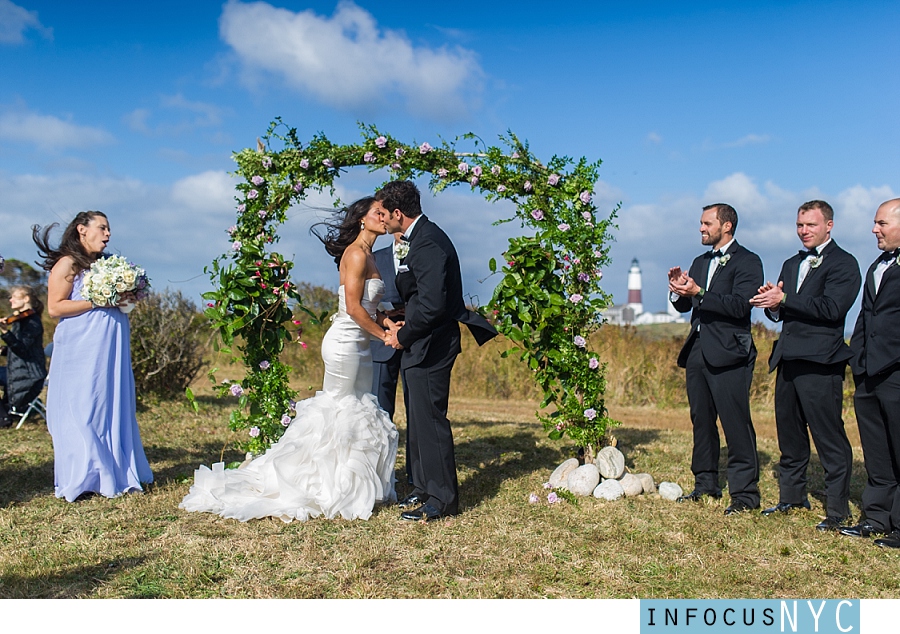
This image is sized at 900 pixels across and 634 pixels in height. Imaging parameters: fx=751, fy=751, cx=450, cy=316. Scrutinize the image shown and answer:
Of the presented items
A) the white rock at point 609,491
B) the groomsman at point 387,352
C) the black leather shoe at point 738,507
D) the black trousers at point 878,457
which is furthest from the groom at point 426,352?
the black trousers at point 878,457

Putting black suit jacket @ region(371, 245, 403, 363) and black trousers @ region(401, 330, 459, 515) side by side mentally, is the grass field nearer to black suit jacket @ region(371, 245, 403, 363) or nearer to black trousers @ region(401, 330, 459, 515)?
black trousers @ region(401, 330, 459, 515)

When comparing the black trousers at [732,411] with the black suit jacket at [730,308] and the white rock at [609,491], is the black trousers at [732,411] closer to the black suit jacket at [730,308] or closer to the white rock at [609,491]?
the black suit jacket at [730,308]

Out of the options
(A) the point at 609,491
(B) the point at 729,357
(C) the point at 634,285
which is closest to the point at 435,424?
(A) the point at 609,491

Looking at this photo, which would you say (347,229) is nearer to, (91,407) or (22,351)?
(91,407)

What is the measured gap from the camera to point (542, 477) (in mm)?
6793

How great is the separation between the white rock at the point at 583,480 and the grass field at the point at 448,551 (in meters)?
0.27

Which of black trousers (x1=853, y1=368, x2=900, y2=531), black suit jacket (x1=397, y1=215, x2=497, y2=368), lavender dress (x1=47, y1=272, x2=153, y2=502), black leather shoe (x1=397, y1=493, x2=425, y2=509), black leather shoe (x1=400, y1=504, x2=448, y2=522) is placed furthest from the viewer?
lavender dress (x1=47, y1=272, x2=153, y2=502)

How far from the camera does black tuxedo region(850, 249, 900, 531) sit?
485 cm

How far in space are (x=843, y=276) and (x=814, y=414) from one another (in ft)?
3.27

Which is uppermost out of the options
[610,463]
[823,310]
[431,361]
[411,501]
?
[823,310]

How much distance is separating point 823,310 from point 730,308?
61 cm

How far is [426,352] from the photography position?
5.32 m

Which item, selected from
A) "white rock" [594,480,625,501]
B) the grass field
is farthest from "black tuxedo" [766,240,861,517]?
"white rock" [594,480,625,501]

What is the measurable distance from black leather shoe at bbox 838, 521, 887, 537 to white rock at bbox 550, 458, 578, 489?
2106mm
